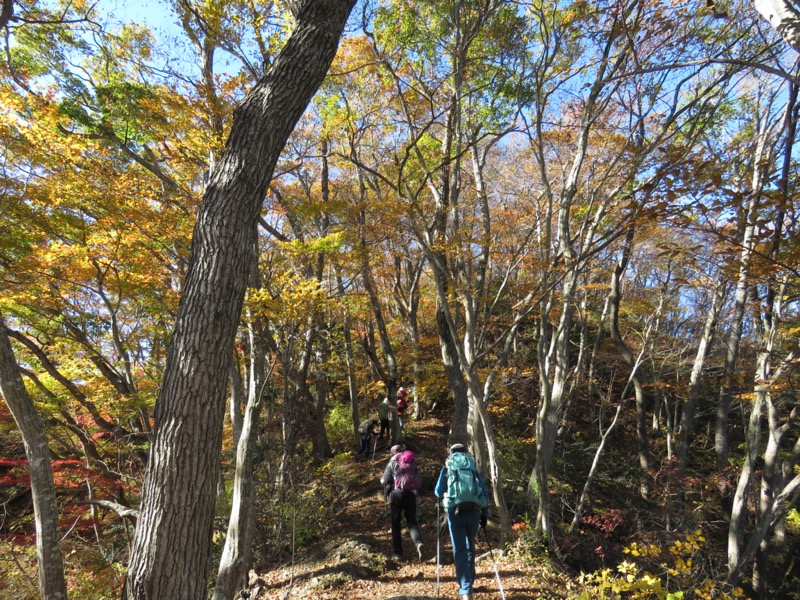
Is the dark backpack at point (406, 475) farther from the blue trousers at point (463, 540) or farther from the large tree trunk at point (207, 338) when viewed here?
the large tree trunk at point (207, 338)

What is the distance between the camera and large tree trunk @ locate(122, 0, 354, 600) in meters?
2.12

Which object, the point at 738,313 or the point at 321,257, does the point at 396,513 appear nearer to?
the point at 321,257

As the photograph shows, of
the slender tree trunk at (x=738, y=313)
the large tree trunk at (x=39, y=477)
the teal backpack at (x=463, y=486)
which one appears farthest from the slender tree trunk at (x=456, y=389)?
the large tree trunk at (x=39, y=477)

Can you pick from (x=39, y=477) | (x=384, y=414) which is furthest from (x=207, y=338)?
(x=384, y=414)

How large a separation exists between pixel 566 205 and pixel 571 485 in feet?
25.7

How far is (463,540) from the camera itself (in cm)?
412

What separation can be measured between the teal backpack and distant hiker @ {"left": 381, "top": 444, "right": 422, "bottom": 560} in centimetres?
108

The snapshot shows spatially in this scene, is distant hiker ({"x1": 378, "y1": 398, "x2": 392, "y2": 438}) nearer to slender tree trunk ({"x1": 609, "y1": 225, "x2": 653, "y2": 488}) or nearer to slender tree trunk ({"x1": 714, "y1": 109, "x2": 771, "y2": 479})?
slender tree trunk ({"x1": 609, "y1": 225, "x2": 653, "y2": 488})

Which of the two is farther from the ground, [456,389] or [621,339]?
[621,339]

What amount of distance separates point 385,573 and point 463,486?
7.07 ft

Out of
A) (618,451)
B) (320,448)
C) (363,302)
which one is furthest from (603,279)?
(320,448)

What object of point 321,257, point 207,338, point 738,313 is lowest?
point 207,338

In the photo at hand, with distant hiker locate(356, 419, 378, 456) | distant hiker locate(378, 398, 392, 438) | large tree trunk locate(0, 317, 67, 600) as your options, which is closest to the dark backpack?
large tree trunk locate(0, 317, 67, 600)

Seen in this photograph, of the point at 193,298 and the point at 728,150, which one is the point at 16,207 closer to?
the point at 193,298
